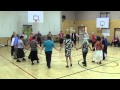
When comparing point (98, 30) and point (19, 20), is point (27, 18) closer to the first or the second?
point (19, 20)

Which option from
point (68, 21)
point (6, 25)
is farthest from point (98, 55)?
point (68, 21)

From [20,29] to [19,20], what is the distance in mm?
996

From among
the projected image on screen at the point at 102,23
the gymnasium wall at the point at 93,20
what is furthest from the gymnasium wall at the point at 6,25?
the projected image on screen at the point at 102,23

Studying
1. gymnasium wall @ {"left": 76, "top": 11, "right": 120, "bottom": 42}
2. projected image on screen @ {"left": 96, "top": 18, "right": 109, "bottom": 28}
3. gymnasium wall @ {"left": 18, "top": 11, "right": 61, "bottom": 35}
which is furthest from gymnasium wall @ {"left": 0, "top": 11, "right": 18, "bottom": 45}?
projected image on screen @ {"left": 96, "top": 18, "right": 109, "bottom": 28}

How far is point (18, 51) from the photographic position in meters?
9.10

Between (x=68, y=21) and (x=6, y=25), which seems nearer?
(x=6, y=25)

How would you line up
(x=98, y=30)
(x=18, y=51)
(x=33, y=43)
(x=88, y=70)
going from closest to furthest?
(x=88, y=70), (x=33, y=43), (x=18, y=51), (x=98, y=30)

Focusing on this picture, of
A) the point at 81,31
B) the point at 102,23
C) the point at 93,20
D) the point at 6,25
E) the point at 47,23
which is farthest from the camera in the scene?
the point at 81,31

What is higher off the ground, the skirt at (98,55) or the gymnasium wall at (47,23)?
the gymnasium wall at (47,23)

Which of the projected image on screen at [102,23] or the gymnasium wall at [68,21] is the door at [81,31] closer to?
the gymnasium wall at [68,21]

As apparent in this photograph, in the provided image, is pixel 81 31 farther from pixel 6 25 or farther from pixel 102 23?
pixel 6 25

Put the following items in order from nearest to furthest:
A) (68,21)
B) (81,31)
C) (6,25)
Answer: (6,25) < (68,21) < (81,31)

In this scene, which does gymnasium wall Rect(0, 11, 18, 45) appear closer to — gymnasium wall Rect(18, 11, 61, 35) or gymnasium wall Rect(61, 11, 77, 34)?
gymnasium wall Rect(18, 11, 61, 35)
